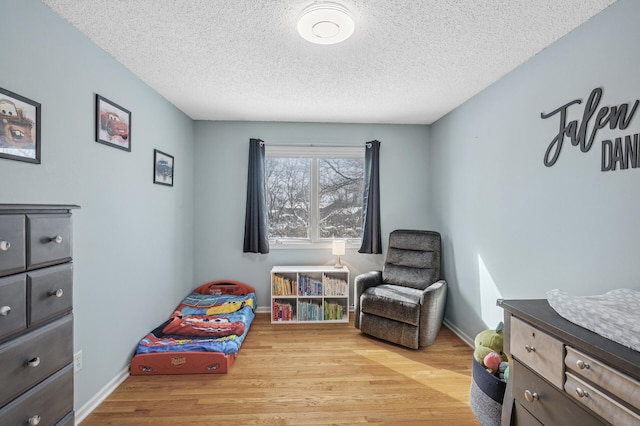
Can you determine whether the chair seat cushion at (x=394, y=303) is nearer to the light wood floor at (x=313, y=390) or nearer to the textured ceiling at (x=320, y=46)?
the light wood floor at (x=313, y=390)

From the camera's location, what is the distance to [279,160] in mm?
3875

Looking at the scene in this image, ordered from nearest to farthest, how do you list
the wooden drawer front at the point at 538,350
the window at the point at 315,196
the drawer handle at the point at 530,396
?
the wooden drawer front at the point at 538,350 < the drawer handle at the point at 530,396 < the window at the point at 315,196

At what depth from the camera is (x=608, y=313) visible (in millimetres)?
1099

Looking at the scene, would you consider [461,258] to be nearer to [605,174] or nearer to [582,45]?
[605,174]

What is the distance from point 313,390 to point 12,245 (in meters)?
1.96

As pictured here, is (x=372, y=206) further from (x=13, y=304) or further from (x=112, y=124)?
(x=13, y=304)

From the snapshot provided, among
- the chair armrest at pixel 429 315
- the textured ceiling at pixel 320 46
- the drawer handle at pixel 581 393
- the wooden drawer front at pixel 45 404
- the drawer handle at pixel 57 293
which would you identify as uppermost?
the textured ceiling at pixel 320 46

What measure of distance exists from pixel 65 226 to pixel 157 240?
168 cm

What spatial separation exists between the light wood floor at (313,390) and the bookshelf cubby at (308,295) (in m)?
0.56

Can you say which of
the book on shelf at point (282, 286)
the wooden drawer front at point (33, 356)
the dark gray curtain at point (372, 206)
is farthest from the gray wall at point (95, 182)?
the dark gray curtain at point (372, 206)

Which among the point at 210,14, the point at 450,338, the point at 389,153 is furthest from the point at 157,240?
the point at 450,338

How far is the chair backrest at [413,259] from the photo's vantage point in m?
3.28

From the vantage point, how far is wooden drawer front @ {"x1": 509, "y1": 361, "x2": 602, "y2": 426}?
1102mm

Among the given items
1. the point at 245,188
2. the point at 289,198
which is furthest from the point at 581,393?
the point at 245,188
